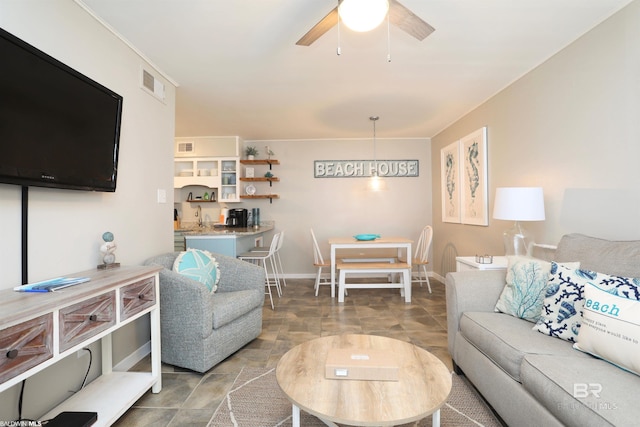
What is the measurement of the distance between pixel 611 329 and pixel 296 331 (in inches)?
92.6

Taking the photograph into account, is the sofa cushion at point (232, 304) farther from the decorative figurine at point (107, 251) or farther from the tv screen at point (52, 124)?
the tv screen at point (52, 124)

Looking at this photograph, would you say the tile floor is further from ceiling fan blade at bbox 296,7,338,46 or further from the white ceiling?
the white ceiling

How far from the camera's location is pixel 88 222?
1.96m

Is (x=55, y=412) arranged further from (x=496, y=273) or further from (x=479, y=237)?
(x=479, y=237)

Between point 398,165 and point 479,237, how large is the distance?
2.10 m

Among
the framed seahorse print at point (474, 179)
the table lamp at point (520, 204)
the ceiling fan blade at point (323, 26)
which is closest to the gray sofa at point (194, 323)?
the ceiling fan blade at point (323, 26)

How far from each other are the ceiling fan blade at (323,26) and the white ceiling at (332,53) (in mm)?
214

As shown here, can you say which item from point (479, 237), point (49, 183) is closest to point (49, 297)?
point (49, 183)

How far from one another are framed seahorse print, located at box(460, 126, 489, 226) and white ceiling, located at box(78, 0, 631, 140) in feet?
1.44

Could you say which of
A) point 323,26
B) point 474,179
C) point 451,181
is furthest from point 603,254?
point 451,181

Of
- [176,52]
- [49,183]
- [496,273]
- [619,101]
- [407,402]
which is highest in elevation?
[176,52]

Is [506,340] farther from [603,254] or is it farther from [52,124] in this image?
[52,124]

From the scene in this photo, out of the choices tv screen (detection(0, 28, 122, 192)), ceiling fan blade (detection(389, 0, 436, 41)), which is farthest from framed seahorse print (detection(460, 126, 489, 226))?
tv screen (detection(0, 28, 122, 192))

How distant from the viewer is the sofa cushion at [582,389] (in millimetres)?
1042
